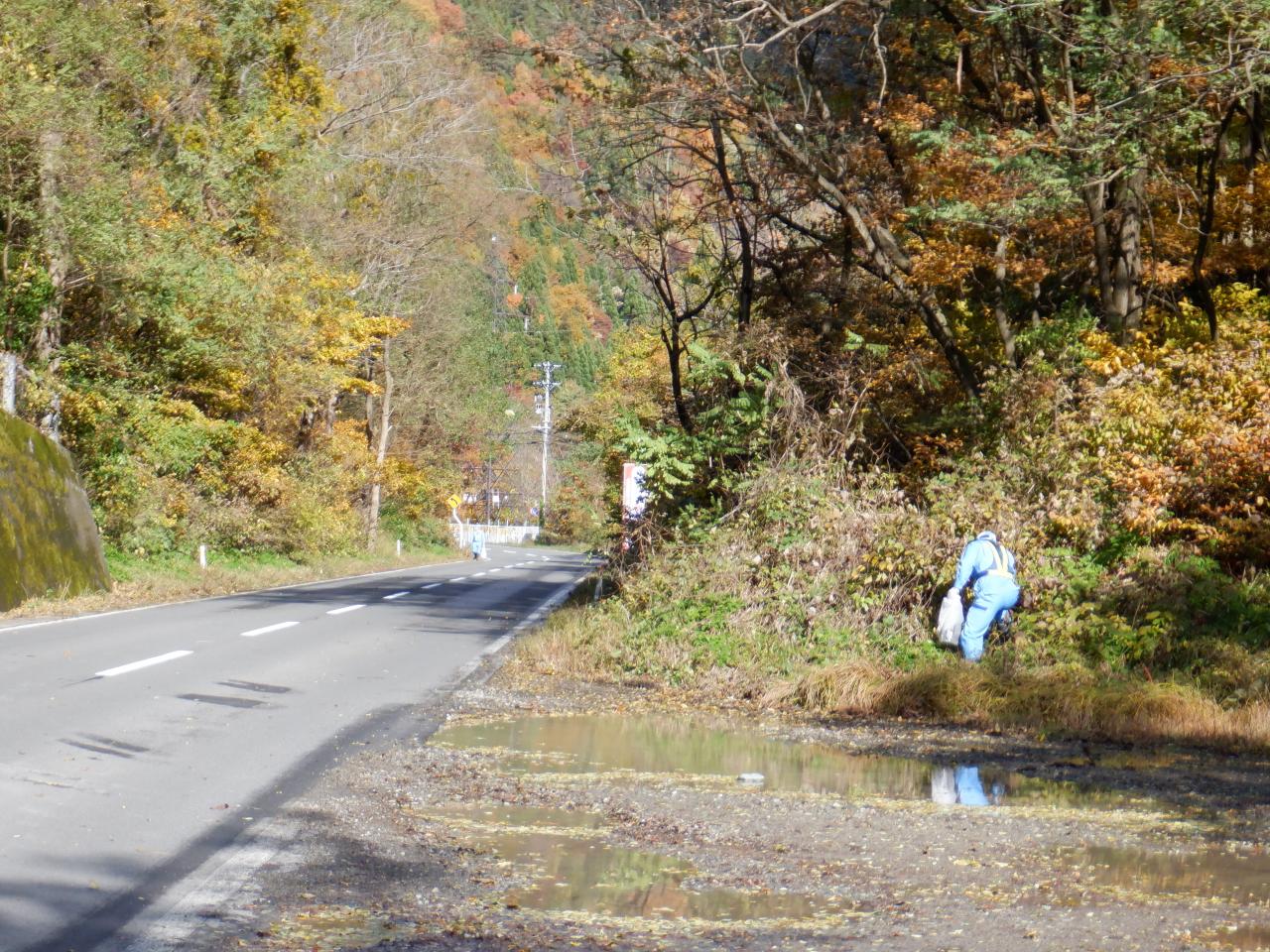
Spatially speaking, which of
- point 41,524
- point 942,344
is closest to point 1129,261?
point 942,344

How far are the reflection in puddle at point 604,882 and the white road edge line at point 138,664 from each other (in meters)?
6.19

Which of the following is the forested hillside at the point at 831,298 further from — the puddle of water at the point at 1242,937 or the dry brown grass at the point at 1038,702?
the puddle of water at the point at 1242,937

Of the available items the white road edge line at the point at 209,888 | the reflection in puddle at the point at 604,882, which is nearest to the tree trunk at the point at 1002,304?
the reflection in puddle at the point at 604,882

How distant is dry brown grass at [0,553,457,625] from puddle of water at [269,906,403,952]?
542 inches

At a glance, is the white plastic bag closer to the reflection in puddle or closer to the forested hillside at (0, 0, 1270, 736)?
the forested hillside at (0, 0, 1270, 736)

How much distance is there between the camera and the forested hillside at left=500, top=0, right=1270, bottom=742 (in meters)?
13.0

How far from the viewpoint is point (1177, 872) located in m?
6.17

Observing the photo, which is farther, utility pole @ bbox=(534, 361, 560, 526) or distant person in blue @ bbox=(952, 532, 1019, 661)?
utility pole @ bbox=(534, 361, 560, 526)

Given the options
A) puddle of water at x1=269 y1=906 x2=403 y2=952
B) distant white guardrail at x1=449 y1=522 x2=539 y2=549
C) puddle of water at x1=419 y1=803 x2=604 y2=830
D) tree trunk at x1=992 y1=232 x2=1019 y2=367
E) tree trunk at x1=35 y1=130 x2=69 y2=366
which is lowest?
distant white guardrail at x1=449 y1=522 x2=539 y2=549

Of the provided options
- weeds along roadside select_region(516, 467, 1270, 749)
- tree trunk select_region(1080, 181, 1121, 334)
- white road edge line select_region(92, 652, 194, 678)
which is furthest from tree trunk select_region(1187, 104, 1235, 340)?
white road edge line select_region(92, 652, 194, 678)

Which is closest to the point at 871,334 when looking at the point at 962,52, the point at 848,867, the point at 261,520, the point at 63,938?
the point at 962,52

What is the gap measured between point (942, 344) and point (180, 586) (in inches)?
574

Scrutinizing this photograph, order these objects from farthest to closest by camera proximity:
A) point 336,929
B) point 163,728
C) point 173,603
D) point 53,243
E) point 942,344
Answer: point 53,243 → point 173,603 → point 942,344 → point 163,728 → point 336,929

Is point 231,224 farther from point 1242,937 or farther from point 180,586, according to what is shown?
point 1242,937
